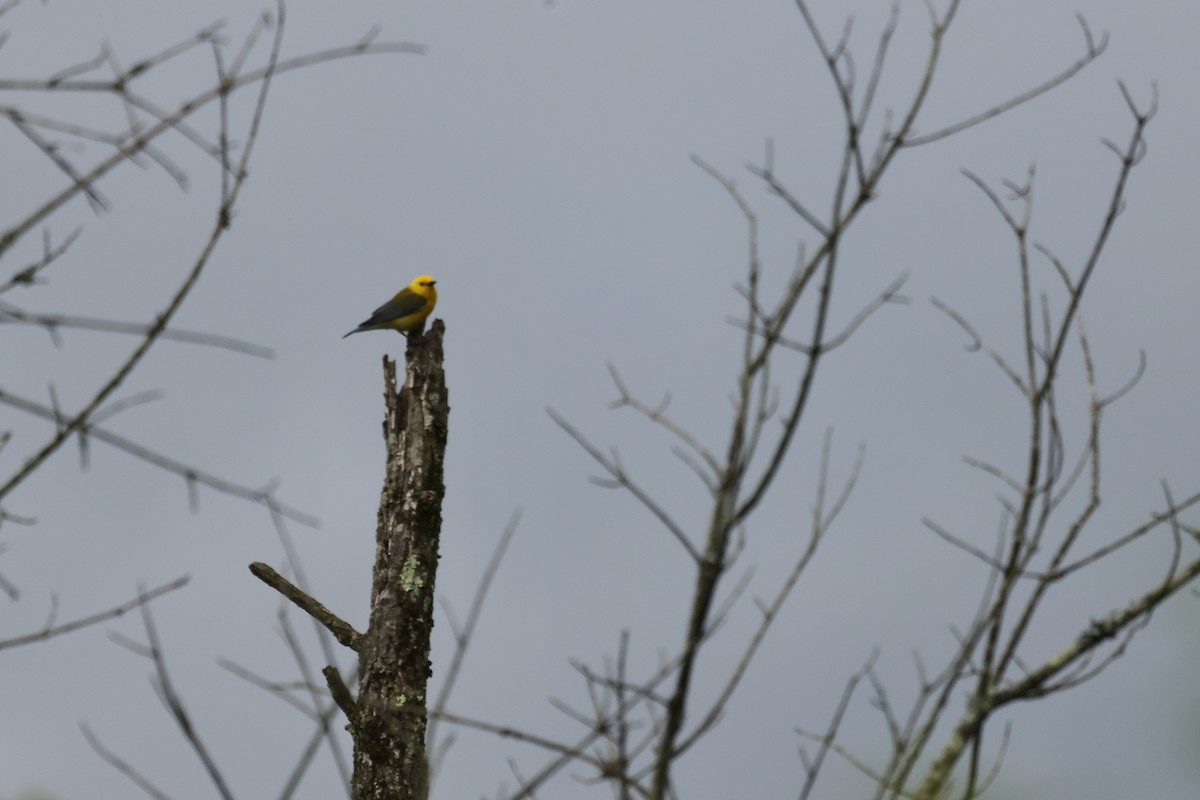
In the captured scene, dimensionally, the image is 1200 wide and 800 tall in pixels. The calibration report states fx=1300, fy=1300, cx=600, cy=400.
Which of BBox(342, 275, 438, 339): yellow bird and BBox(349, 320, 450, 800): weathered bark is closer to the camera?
BBox(349, 320, 450, 800): weathered bark

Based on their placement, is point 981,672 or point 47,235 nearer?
point 981,672

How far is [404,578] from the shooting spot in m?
6.84

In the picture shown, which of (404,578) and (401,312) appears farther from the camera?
(401,312)

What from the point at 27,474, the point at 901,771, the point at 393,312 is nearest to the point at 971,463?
the point at 901,771

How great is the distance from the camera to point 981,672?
2027mm

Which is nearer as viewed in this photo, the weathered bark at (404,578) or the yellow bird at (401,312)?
the weathered bark at (404,578)

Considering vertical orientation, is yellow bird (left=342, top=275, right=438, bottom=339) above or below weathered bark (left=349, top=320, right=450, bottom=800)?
above

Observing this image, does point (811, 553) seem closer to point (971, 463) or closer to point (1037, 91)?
point (971, 463)

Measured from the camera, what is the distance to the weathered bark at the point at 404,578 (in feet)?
20.8

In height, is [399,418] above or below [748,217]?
above

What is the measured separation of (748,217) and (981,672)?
0.93 meters

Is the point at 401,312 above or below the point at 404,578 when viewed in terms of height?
above

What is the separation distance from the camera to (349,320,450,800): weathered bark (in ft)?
20.8

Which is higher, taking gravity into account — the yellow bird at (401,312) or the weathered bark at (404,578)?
the yellow bird at (401,312)
